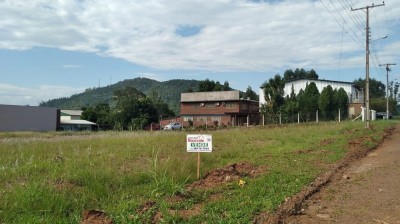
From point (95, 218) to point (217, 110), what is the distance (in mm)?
62349

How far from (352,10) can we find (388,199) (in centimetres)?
2868

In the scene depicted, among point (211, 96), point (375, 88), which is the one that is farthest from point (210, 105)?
point (375, 88)

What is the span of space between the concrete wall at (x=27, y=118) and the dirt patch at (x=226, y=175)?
5427cm

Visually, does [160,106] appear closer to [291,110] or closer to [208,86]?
[208,86]

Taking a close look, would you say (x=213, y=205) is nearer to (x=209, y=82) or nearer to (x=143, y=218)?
(x=143, y=218)

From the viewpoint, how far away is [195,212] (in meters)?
6.09

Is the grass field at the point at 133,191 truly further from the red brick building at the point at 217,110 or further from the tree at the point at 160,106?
the tree at the point at 160,106

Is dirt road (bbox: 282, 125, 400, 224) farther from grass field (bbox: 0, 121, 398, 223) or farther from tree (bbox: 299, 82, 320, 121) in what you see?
tree (bbox: 299, 82, 320, 121)

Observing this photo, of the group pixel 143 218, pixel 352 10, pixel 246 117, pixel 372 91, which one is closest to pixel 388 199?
pixel 143 218

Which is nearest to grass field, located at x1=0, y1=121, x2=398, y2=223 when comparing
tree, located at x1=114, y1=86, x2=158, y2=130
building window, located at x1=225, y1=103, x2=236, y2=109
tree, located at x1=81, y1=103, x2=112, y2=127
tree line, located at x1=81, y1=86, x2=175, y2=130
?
building window, located at x1=225, y1=103, x2=236, y2=109

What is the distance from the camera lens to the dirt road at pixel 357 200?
5.96 meters

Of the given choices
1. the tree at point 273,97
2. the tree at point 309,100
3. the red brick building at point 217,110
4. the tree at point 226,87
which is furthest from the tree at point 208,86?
the tree at point 309,100

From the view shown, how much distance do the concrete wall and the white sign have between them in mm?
54162

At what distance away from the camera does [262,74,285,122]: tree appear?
173 feet
